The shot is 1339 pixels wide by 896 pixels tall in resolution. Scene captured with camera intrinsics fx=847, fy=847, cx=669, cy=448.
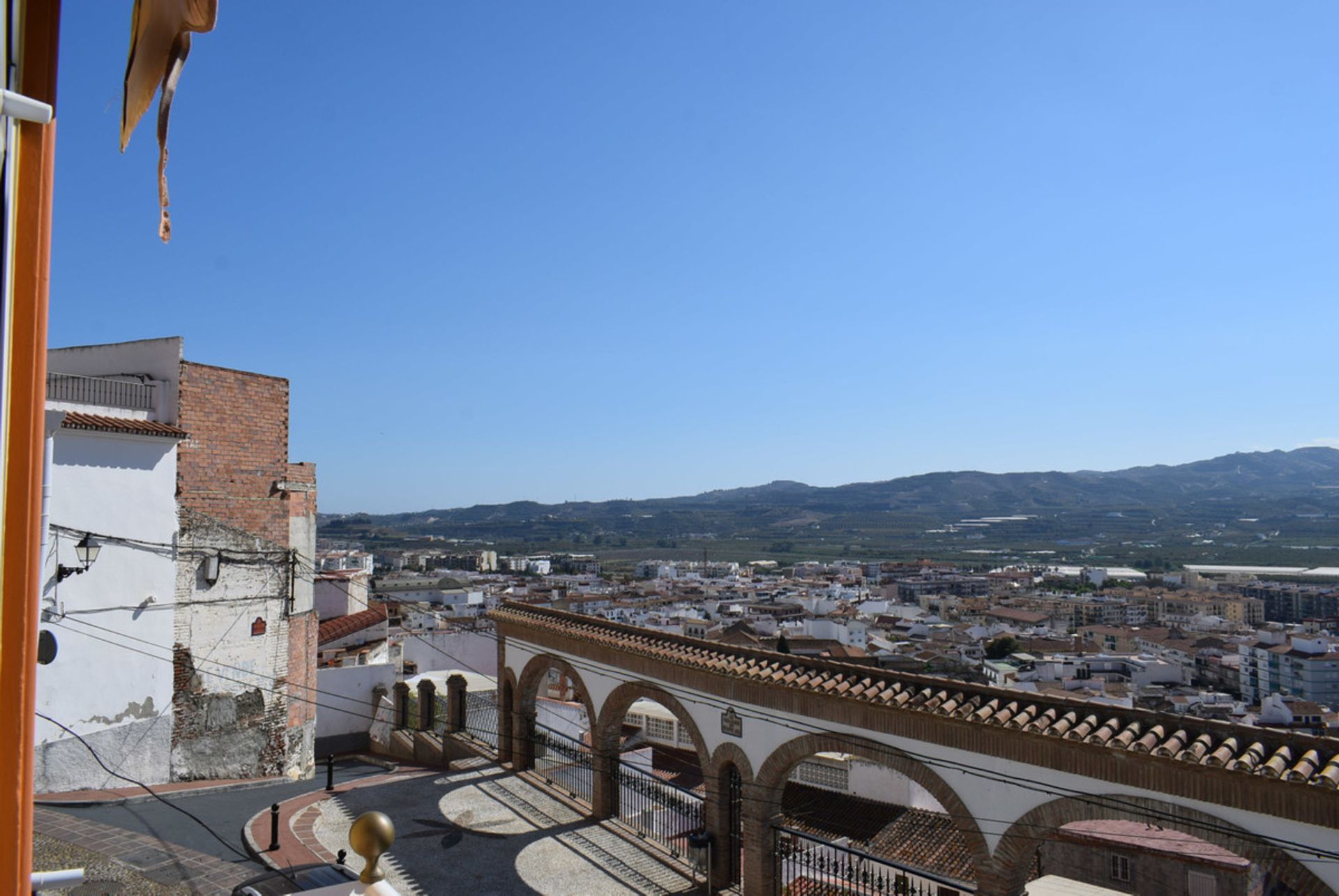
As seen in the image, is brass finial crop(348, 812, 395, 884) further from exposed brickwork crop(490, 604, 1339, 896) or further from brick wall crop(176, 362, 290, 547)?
brick wall crop(176, 362, 290, 547)

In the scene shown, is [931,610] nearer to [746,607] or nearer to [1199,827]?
[746,607]

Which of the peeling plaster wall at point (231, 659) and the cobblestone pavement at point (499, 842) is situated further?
the peeling plaster wall at point (231, 659)

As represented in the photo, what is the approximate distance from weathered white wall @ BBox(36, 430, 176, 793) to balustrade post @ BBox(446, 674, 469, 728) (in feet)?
17.2

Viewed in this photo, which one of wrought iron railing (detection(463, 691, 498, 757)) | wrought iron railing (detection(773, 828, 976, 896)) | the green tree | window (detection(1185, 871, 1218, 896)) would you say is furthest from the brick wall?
the green tree

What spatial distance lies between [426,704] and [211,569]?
19.3 ft

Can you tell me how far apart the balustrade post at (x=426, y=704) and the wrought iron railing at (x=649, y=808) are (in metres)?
5.14

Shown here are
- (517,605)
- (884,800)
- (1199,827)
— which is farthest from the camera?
(884,800)

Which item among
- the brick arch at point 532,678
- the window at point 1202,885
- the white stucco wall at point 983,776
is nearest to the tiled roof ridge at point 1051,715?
the white stucco wall at point 983,776

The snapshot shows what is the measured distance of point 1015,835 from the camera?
26.2ft

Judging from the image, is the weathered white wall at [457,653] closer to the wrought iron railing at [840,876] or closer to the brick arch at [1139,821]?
the wrought iron railing at [840,876]

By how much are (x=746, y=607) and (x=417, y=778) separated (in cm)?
6642

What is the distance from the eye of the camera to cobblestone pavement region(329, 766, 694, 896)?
34.9ft

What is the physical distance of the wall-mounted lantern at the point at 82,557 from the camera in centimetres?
1051

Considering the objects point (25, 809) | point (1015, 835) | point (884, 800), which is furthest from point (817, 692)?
point (884, 800)
